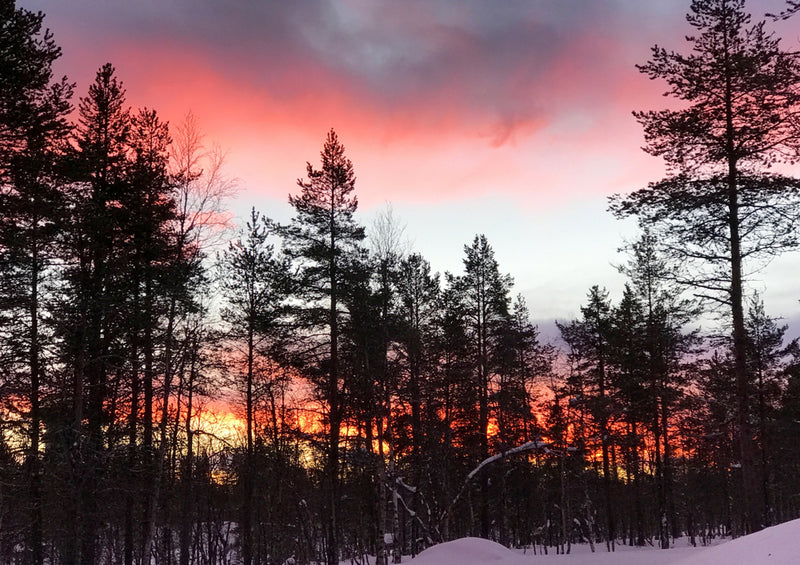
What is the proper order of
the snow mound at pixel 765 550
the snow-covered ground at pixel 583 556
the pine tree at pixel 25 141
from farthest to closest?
the pine tree at pixel 25 141
the snow-covered ground at pixel 583 556
the snow mound at pixel 765 550

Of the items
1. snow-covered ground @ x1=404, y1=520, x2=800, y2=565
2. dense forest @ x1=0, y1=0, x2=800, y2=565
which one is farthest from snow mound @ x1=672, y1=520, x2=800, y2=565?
dense forest @ x1=0, y1=0, x2=800, y2=565

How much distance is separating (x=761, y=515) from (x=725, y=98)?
34.5 ft

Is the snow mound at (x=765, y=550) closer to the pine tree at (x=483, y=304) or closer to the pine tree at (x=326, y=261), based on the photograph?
the pine tree at (x=326, y=261)

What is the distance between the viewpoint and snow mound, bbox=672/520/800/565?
5729mm

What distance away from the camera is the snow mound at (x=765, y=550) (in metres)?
5.73

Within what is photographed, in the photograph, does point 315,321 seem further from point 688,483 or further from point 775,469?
point 688,483

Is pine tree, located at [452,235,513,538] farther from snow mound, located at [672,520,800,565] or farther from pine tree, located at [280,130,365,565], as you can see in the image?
snow mound, located at [672,520,800,565]

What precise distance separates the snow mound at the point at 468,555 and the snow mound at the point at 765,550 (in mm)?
9467

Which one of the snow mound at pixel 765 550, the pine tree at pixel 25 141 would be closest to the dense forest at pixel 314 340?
the pine tree at pixel 25 141

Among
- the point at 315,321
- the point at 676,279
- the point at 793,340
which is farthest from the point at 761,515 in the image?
the point at 793,340

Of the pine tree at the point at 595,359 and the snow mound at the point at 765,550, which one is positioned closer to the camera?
the snow mound at the point at 765,550

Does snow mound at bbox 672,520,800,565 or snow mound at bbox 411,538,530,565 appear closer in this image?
snow mound at bbox 672,520,800,565

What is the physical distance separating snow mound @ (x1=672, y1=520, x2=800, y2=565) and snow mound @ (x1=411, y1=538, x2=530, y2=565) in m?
9.47

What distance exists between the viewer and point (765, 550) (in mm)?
6160
